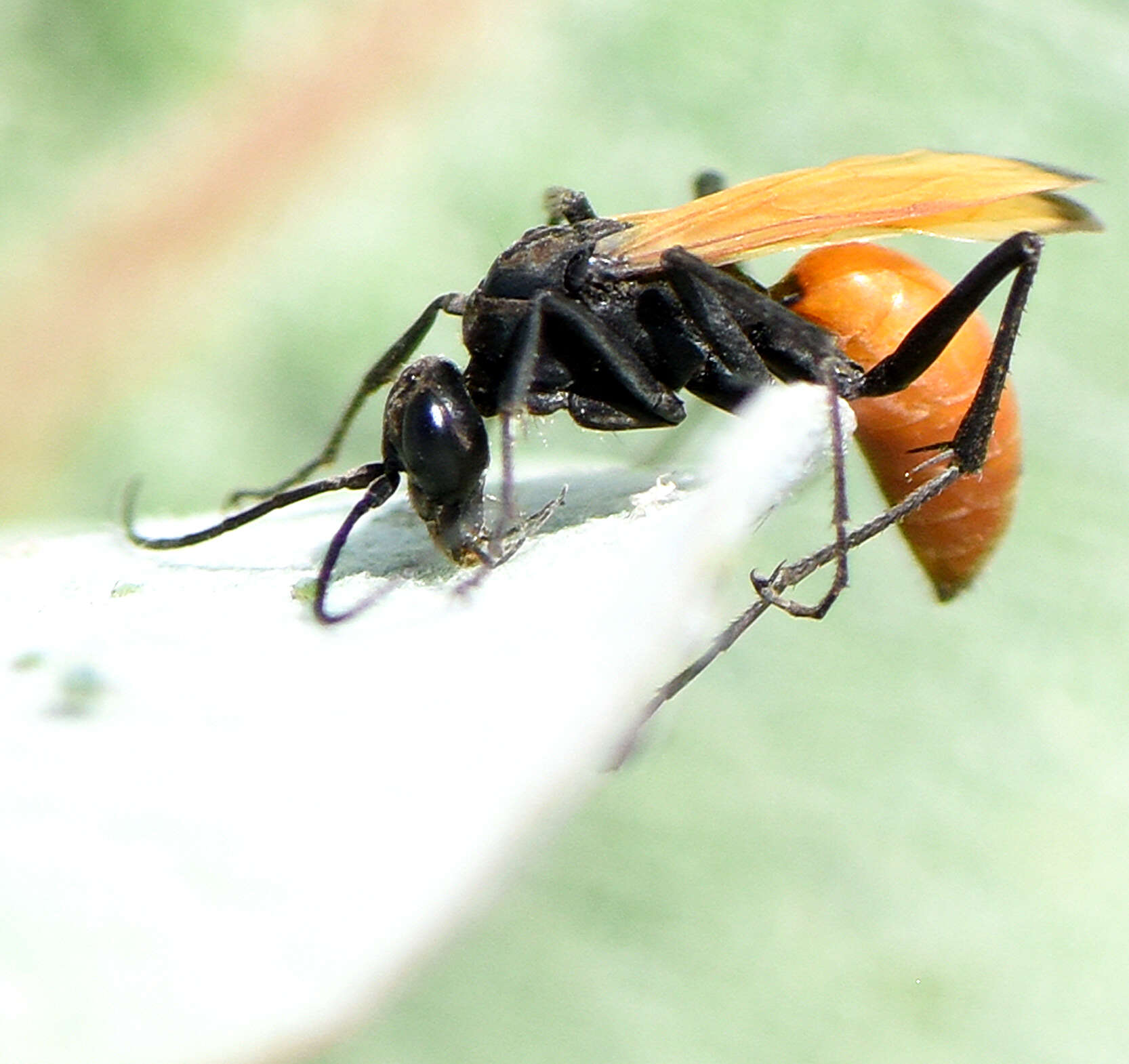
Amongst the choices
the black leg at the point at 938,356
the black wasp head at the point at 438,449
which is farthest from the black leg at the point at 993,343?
the black wasp head at the point at 438,449

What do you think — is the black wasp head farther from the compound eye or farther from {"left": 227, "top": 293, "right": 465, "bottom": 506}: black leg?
{"left": 227, "top": 293, "right": 465, "bottom": 506}: black leg

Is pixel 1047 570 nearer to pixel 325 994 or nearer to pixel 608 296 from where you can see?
pixel 608 296

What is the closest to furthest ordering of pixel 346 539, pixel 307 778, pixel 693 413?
pixel 307 778 < pixel 346 539 < pixel 693 413

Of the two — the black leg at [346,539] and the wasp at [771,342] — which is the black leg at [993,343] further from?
the black leg at [346,539]

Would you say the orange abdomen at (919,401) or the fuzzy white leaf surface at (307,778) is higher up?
the fuzzy white leaf surface at (307,778)

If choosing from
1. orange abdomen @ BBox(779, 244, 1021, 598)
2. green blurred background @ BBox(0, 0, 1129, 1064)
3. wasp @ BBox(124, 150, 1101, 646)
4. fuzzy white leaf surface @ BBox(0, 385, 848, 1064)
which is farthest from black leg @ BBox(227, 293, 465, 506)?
fuzzy white leaf surface @ BBox(0, 385, 848, 1064)

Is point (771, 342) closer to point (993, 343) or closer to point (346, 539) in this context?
point (993, 343)

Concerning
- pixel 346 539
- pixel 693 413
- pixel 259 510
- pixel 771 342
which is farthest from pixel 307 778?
pixel 693 413
